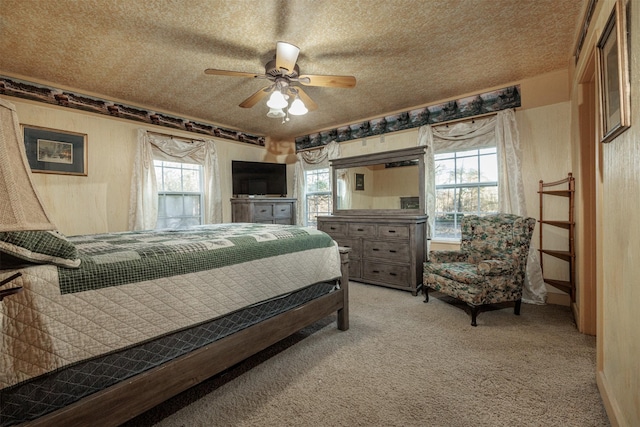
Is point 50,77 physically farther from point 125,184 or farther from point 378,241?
point 378,241

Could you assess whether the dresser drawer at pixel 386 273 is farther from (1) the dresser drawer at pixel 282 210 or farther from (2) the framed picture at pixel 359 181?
(1) the dresser drawer at pixel 282 210

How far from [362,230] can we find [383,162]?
1.03m

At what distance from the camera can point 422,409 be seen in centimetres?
151

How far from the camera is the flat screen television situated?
4.98m

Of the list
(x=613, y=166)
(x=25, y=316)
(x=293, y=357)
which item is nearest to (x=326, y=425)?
(x=293, y=357)

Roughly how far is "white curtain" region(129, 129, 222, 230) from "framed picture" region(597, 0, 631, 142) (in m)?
4.57

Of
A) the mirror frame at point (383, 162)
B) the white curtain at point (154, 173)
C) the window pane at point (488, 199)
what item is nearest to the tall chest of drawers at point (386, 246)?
the mirror frame at point (383, 162)

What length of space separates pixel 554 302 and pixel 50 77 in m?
6.06

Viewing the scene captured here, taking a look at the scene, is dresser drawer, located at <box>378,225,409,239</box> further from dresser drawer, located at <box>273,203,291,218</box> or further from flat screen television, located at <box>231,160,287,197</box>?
flat screen television, located at <box>231,160,287,197</box>

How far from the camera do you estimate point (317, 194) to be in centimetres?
535

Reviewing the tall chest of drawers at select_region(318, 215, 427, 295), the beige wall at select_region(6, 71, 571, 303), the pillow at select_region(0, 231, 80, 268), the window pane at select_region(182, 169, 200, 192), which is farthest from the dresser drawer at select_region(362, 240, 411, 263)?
the pillow at select_region(0, 231, 80, 268)

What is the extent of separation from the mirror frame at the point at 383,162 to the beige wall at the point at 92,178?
8.92 ft

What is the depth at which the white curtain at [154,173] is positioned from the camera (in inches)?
152

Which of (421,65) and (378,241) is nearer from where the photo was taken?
(421,65)
